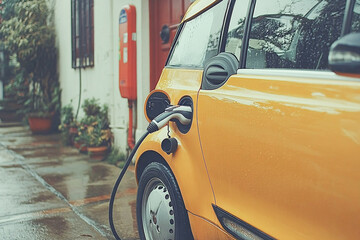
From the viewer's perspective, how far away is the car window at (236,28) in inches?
86.2

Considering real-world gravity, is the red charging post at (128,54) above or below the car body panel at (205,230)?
above

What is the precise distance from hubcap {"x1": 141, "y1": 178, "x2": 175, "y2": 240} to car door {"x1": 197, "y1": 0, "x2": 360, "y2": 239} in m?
0.48

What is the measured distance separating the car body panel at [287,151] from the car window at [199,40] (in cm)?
37

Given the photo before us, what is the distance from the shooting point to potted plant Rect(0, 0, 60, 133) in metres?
10.1

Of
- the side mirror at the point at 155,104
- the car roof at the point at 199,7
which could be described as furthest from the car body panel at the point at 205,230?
the car roof at the point at 199,7

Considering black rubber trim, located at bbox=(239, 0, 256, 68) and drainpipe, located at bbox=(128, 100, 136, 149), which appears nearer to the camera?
black rubber trim, located at bbox=(239, 0, 256, 68)

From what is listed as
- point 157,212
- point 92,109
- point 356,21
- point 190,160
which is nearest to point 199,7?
point 190,160

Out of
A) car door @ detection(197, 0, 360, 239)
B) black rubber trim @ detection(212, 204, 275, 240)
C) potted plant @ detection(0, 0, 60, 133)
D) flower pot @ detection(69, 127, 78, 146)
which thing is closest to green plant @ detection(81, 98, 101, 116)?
flower pot @ detection(69, 127, 78, 146)

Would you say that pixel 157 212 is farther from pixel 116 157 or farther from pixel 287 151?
pixel 116 157

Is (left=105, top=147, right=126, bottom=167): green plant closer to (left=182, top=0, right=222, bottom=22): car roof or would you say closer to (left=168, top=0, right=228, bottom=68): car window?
(left=168, top=0, right=228, bottom=68): car window

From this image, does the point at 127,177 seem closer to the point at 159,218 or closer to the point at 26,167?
the point at 26,167

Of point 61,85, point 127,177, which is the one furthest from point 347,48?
point 61,85

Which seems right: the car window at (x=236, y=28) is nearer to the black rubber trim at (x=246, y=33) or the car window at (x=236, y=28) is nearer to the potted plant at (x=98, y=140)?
the black rubber trim at (x=246, y=33)

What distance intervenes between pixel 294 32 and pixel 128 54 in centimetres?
453
